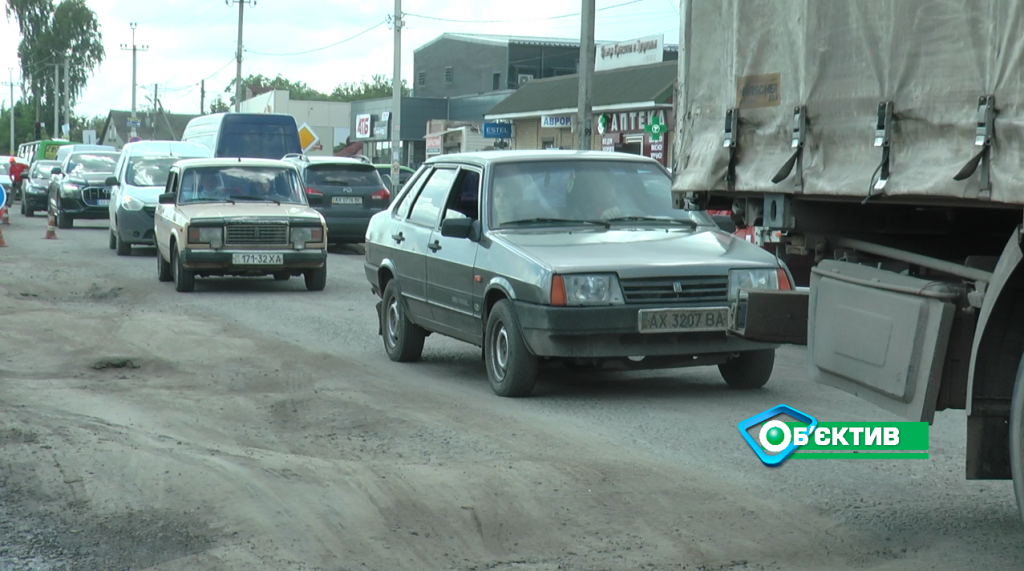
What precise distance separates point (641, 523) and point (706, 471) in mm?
1062

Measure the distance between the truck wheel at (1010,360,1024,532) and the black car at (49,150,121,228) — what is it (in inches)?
1037

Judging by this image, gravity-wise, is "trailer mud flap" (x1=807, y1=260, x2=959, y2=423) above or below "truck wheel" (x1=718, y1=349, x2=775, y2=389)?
above

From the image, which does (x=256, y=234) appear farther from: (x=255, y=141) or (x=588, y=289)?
(x=255, y=141)

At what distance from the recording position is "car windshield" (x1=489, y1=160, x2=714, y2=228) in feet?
30.5

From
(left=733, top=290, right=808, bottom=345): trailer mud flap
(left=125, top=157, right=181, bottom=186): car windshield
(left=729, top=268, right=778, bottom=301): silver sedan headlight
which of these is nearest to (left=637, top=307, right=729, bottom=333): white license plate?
(left=729, top=268, right=778, bottom=301): silver sedan headlight

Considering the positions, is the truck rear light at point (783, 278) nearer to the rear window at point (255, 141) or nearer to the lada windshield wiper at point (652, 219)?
the lada windshield wiper at point (652, 219)

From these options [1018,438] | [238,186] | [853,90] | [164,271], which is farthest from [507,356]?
[164,271]

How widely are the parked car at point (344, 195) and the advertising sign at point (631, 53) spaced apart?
18228 mm

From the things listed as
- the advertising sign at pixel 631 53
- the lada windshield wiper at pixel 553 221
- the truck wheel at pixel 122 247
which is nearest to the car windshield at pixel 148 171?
the truck wheel at pixel 122 247

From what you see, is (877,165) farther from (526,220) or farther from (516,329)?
(526,220)

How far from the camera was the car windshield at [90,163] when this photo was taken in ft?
103

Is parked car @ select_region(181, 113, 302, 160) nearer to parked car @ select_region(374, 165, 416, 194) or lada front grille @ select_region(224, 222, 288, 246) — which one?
parked car @ select_region(374, 165, 416, 194)

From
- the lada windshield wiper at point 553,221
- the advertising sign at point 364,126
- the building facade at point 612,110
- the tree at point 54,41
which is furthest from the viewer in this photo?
the tree at point 54,41

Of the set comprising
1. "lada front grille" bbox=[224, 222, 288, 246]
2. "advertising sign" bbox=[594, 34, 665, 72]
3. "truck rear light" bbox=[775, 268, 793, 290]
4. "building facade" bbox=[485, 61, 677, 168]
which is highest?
"advertising sign" bbox=[594, 34, 665, 72]
